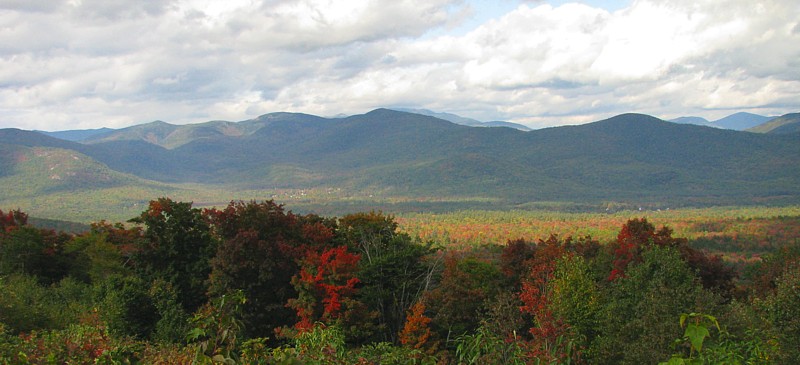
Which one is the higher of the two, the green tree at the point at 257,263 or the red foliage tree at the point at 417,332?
the green tree at the point at 257,263

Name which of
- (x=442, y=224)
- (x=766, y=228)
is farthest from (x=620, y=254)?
(x=442, y=224)

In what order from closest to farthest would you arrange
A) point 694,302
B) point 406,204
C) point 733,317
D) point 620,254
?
point 733,317 → point 694,302 → point 620,254 → point 406,204

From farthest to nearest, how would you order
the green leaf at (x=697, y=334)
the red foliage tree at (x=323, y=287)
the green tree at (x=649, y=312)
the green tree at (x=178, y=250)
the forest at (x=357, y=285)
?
the green tree at (x=178, y=250)
the red foliage tree at (x=323, y=287)
the forest at (x=357, y=285)
the green tree at (x=649, y=312)
the green leaf at (x=697, y=334)

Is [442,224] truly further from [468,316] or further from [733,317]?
[733,317]

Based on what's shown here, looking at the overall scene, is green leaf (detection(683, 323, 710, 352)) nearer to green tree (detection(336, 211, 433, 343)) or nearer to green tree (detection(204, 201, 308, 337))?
green tree (detection(336, 211, 433, 343))

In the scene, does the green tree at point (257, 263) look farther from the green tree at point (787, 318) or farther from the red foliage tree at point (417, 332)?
the green tree at point (787, 318)

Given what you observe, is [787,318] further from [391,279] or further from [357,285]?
[357,285]

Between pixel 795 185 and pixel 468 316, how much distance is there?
8061 inches

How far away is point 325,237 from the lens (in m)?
32.9

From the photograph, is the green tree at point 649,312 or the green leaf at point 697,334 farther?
the green tree at point 649,312

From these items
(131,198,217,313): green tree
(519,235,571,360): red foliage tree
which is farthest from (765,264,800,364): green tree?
(131,198,217,313): green tree

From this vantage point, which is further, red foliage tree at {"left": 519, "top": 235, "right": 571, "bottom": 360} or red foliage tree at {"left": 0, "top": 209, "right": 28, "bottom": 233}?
red foliage tree at {"left": 0, "top": 209, "right": 28, "bottom": 233}

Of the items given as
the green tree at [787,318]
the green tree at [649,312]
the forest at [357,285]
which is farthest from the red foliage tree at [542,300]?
the green tree at [787,318]

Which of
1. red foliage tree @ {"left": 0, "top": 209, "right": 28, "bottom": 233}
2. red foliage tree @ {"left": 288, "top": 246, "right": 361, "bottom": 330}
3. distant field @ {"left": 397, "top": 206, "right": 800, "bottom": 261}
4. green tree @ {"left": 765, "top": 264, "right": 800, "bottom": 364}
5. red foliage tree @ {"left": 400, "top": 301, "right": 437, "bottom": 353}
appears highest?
green tree @ {"left": 765, "top": 264, "right": 800, "bottom": 364}
